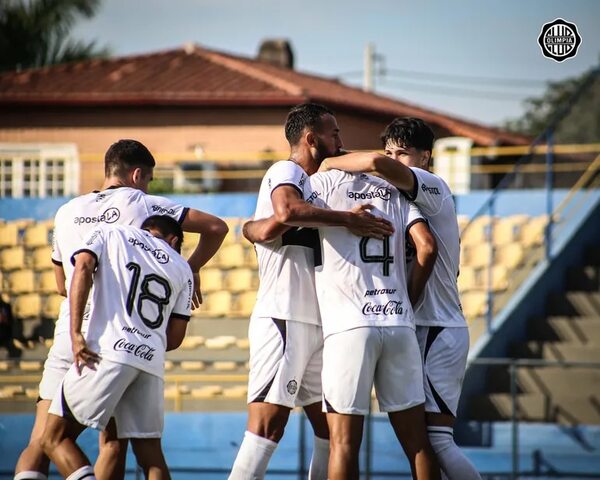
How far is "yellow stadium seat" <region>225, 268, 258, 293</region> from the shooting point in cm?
1586

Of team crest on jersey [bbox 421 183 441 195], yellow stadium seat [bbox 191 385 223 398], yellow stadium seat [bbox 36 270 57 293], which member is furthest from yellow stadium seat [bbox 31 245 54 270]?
team crest on jersey [bbox 421 183 441 195]

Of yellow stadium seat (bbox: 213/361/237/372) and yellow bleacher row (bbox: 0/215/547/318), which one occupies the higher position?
yellow bleacher row (bbox: 0/215/547/318)

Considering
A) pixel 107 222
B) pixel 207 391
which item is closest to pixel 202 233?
pixel 107 222

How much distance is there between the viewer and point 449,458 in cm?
639

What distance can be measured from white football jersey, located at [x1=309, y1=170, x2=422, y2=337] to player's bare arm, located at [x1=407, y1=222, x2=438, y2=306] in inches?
2.6

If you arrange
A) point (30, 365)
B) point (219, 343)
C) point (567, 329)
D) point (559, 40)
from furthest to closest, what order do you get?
point (219, 343)
point (567, 329)
point (559, 40)
point (30, 365)

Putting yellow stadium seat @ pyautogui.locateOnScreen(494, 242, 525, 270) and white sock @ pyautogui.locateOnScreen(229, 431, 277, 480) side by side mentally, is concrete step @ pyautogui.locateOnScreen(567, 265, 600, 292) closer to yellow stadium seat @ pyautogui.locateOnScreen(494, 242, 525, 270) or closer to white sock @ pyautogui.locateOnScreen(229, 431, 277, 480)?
yellow stadium seat @ pyautogui.locateOnScreen(494, 242, 525, 270)

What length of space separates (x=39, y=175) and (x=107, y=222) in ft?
53.2

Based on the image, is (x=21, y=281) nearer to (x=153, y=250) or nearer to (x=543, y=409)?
(x=543, y=409)

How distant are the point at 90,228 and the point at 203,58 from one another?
2077 cm

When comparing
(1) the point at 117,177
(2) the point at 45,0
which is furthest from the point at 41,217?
(2) the point at 45,0

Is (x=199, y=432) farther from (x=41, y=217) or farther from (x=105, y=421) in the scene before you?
(x=41, y=217)

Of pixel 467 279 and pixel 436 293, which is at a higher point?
pixel 467 279

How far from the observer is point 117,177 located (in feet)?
22.6
